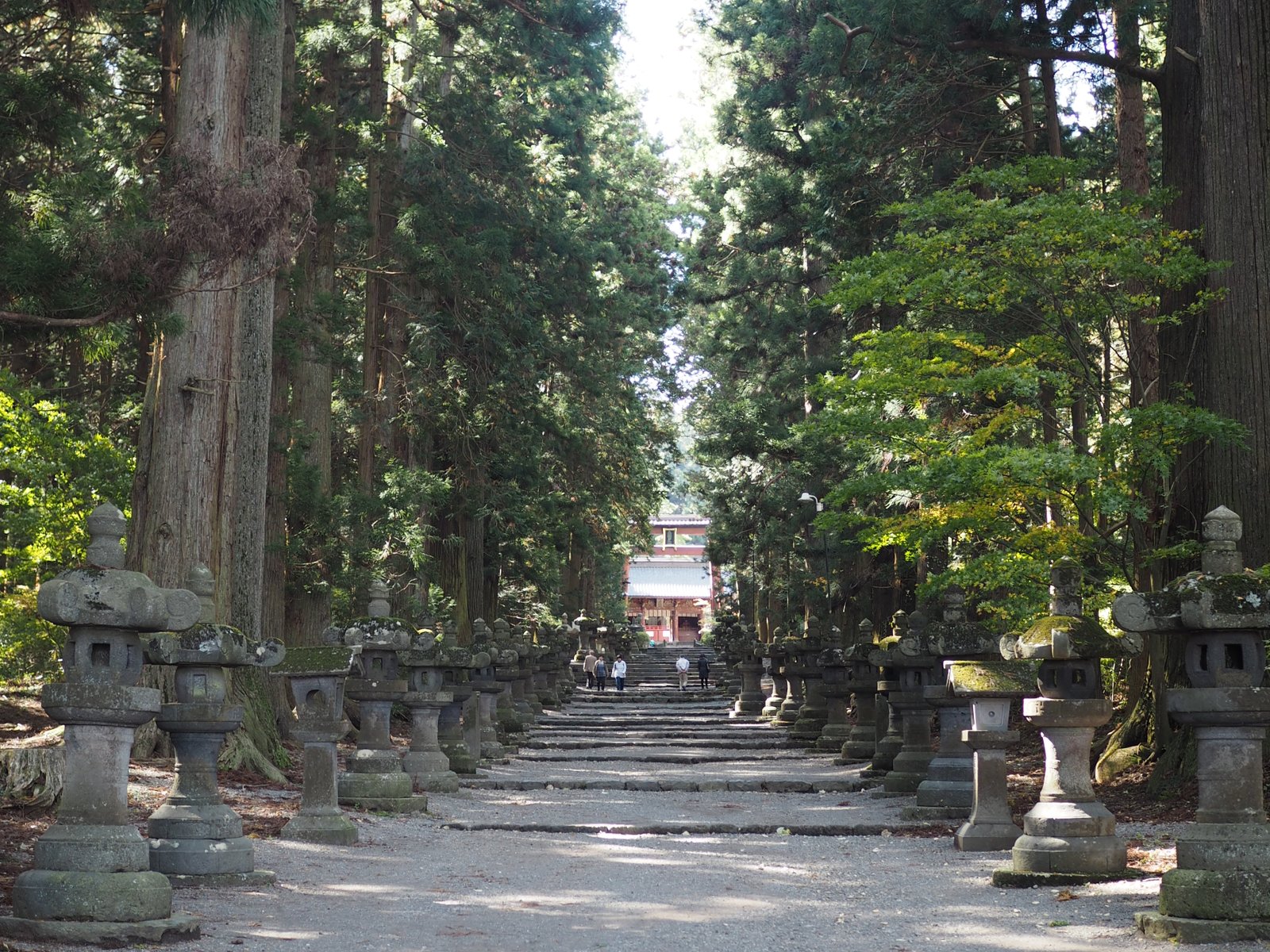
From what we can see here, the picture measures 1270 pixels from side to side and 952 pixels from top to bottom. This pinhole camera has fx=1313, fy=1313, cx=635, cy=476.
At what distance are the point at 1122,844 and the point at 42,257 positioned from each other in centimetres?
781

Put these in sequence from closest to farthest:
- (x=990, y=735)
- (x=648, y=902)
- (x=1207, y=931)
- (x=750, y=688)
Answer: (x=1207, y=931) → (x=648, y=902) → (x=990, y=735) → (x=750, y=688)

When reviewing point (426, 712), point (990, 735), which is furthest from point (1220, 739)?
point (426, 712)

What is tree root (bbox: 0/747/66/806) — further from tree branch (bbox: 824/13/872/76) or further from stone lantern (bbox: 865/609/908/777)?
tree branch (bbox: 824/13/872/76)

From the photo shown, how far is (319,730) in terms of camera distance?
1053cm

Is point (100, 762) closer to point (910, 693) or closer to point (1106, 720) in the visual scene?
point (1106, 720)

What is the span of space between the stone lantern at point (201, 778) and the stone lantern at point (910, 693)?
7.53 meters

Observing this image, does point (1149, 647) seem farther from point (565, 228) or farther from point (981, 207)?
point (565, 228)

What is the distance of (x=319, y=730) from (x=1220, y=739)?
22.0 feet

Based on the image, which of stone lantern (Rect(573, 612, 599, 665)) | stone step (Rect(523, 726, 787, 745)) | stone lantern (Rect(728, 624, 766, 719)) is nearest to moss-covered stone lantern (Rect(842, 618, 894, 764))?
stone step (Rect(523, 726, 787, 745))

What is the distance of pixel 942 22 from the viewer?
1484 centimetres

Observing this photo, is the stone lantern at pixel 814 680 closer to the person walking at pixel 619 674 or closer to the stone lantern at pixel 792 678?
the stone lantern at pixel 792 678

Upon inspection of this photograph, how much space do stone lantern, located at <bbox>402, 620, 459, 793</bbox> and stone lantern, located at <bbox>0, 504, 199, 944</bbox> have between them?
7757 millimetres

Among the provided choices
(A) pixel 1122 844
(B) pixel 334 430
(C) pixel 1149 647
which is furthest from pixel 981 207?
(B) pixel 334 430

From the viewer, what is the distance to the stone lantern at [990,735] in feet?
32.2
